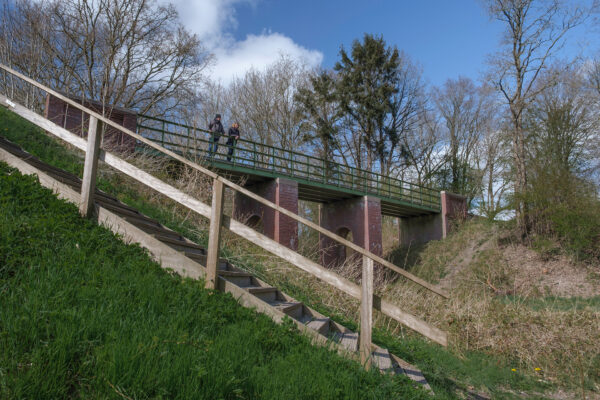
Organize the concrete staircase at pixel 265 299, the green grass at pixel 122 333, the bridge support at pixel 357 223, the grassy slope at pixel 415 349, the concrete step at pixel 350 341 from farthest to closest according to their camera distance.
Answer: the bridge support at pixel 357 223 < the grassy slope at pixel 415 349 < the concrete step at pixel 350 341 < the concrete staircase at pixel 265 299 < the green grass at pixel 122 333

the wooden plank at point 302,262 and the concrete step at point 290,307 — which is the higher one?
the wooden plank at point 302,262

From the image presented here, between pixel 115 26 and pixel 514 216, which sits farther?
pixel 514 216

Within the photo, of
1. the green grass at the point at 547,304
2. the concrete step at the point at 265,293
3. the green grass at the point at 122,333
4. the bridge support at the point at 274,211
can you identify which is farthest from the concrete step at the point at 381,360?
the bridge support at the point at 274,211

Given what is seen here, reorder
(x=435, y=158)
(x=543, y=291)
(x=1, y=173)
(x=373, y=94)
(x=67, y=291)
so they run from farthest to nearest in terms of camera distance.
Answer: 1. (x=435, y=158)
2. (x=373, y=94)
3. (x=543, y=291)
4. (x=1, y=173)
5. (x=67, y=291)

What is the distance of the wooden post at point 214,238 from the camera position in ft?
13.3

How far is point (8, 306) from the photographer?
2.63m

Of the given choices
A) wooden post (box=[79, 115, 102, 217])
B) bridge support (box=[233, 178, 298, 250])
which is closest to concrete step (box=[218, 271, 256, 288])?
wooden post (box=[79, 115, 102, 217])

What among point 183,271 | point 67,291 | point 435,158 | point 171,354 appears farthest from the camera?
point 435,158

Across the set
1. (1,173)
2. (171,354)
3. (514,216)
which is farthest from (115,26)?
(514,216)

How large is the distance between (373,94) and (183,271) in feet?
84.5

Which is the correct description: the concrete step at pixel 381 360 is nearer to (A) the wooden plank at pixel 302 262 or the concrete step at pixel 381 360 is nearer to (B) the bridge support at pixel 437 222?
(A) the wooden plank at pixel 302 262

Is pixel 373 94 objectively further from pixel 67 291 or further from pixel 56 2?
pixel 67 291

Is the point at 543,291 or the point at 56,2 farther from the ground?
the point at 56,2

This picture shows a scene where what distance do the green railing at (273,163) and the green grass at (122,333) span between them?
300 inches
